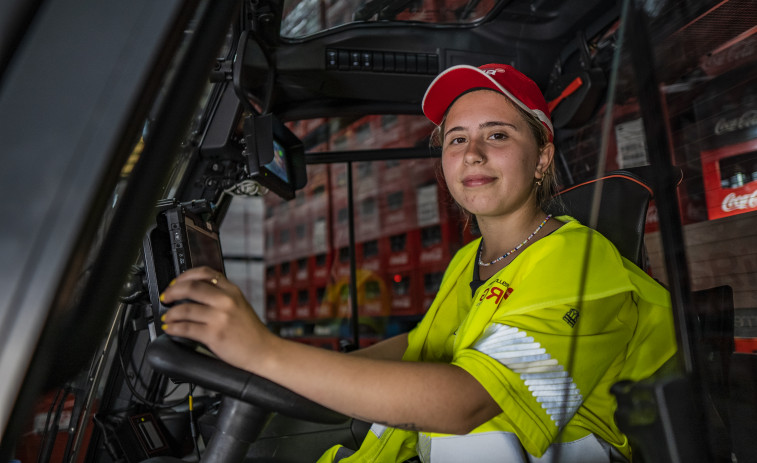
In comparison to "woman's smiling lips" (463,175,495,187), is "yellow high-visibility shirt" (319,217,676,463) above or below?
below

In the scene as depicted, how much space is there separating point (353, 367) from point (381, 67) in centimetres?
146

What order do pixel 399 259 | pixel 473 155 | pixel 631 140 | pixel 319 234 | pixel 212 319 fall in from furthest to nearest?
1. pixel 319 234
2. pixel 399 259
3. pixel 473 155
4. pixel 631 140
5. pixel 212 319

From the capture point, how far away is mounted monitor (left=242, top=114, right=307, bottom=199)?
166 centimetres

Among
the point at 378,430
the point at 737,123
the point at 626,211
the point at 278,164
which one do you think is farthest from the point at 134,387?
the point at 737,123

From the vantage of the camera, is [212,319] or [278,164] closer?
[212,319]

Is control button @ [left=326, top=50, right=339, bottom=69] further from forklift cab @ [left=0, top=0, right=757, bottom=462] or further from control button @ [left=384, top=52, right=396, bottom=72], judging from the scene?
forklift cab @ [left=0, top=0, right=757, bottom=462]

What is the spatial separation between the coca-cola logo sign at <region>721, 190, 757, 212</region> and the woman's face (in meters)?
0.50

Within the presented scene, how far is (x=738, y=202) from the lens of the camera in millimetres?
631

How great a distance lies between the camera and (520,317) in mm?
840

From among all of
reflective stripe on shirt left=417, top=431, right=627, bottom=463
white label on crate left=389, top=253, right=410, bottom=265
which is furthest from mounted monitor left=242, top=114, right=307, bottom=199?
white label on crate left=389, top=253, right=410, bottom=265

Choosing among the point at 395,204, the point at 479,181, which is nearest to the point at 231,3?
the point at 479,181

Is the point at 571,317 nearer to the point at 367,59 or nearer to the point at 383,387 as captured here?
the point at 383,387

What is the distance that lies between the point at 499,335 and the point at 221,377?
39 centimetres

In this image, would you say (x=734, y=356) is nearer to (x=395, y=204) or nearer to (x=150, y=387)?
(x=150, y=387)
